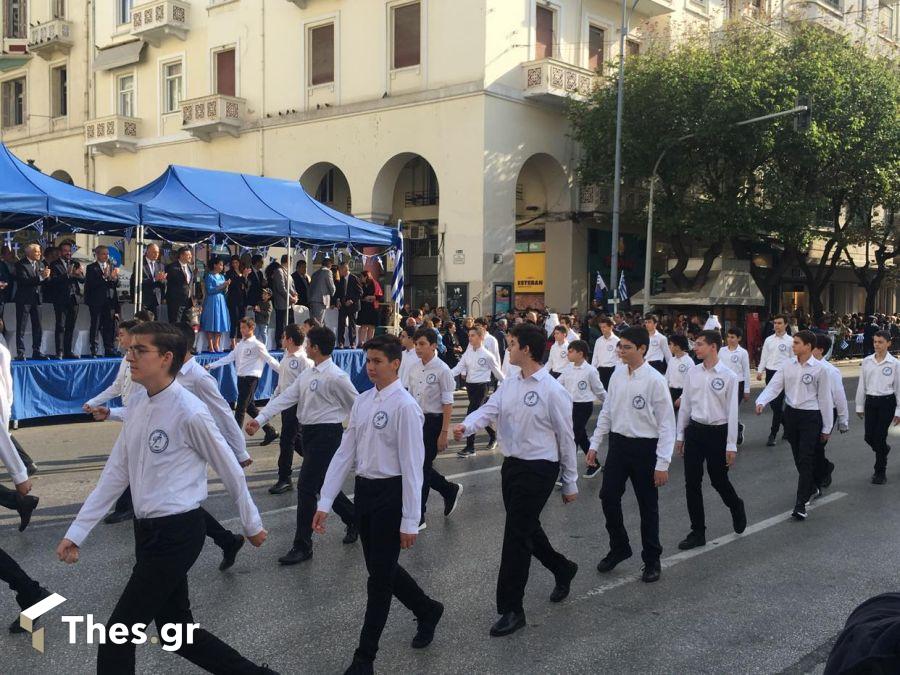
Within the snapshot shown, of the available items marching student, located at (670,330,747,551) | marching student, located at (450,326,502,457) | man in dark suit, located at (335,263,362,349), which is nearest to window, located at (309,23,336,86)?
man in dark suit, located at (335,263,362,349)

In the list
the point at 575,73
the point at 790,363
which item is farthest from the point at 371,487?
the point at 575,73

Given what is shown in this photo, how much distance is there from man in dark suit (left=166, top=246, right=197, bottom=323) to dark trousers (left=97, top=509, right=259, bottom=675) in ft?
38.6

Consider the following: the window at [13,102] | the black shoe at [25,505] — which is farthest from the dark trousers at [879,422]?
the window at [13,102]

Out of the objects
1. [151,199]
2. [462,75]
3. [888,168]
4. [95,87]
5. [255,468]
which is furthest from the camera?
[95,87]

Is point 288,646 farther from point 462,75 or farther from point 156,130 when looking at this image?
point 156,130

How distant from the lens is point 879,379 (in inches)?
407

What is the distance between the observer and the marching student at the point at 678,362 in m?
10.8

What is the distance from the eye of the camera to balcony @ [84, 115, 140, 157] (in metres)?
32.9

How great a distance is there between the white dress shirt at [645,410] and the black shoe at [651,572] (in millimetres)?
712

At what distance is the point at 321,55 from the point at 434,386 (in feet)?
74.1

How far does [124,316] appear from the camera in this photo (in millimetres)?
15781

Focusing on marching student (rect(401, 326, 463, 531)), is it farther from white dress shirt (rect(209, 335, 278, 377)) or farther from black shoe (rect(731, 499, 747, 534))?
white dress shirt (rect(209, 335, 278, 377))

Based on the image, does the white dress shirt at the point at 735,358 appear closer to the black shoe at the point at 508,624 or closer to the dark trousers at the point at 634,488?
the dark trousers at the point at 634,488

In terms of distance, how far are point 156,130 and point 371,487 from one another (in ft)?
103
